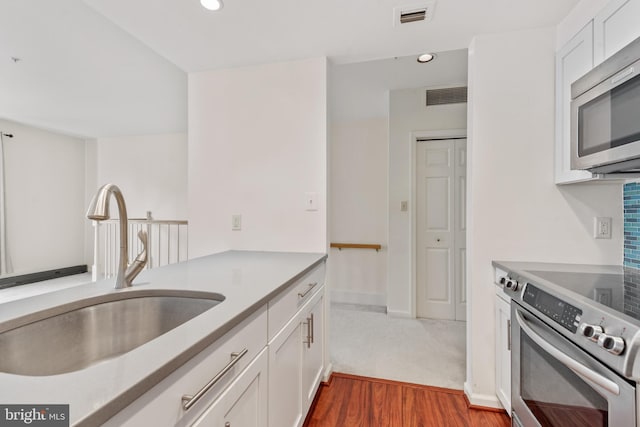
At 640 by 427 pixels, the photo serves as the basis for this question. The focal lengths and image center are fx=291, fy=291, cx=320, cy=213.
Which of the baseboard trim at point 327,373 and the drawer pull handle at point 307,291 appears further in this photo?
the baseboard trim at point 327,373

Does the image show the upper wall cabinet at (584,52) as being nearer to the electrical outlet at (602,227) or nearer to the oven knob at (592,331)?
the electrical outlet at (602,227)

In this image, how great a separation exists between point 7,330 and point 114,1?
165 centimetres

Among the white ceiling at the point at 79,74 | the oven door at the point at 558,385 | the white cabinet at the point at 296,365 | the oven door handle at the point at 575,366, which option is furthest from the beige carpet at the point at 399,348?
the white ceiling at the point at 79,74

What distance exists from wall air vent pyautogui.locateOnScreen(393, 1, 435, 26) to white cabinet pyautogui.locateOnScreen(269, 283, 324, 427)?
1.60 metres

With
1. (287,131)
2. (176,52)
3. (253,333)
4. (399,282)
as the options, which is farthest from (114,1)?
(399,282)

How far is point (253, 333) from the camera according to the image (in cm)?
97

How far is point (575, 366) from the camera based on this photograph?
0.94 meters

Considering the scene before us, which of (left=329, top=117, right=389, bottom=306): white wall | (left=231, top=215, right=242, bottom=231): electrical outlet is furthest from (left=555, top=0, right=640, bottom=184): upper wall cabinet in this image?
(left=329, top=117, right=389, bottom=306): white wall

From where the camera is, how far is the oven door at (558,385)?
2.69 feet

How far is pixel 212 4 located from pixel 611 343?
2.15 meters

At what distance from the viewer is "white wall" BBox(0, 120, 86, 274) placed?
14.5ft

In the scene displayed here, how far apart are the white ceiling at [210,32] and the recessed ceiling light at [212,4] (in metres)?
0.04

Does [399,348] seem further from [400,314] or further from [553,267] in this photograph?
[553,267]

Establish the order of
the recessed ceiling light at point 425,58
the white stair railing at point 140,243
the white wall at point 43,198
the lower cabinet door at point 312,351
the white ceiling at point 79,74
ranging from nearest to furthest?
1. the lower cabinet door at point 312,351
2. the white ceiling at point 79,74
3. the recessed ceiling light at point 425,58
4. the white stair railing at point 140,243
5. the white wall at point 43,198
